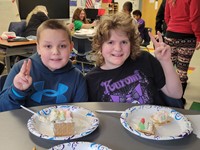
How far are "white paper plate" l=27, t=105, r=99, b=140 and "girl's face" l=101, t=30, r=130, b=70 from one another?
49cm

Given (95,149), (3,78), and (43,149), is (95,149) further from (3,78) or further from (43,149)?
(3,78)

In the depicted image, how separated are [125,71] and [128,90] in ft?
0.43

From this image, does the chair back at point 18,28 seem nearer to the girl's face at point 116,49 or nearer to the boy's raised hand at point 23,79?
the girl's face at point 116,49

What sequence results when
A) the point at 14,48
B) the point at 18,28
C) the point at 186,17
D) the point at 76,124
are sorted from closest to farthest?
the point at 76,124 → the point at 186,17 → the point at 14,48 → the point at 18,28

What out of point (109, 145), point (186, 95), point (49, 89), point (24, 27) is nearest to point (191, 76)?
point (186, 95)

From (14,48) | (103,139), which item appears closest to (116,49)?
(103,139)

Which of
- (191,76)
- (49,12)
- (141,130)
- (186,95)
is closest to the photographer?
(141,130)

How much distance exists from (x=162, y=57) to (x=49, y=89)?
0.64 meters

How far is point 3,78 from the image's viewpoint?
1386mm

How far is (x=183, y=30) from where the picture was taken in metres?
2.65

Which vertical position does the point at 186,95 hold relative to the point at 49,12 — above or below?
below

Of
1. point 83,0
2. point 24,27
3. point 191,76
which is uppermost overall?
point 83,0

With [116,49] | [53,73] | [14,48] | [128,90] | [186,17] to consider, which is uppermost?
[186,17]

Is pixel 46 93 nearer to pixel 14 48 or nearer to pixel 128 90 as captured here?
pixel 128 90
